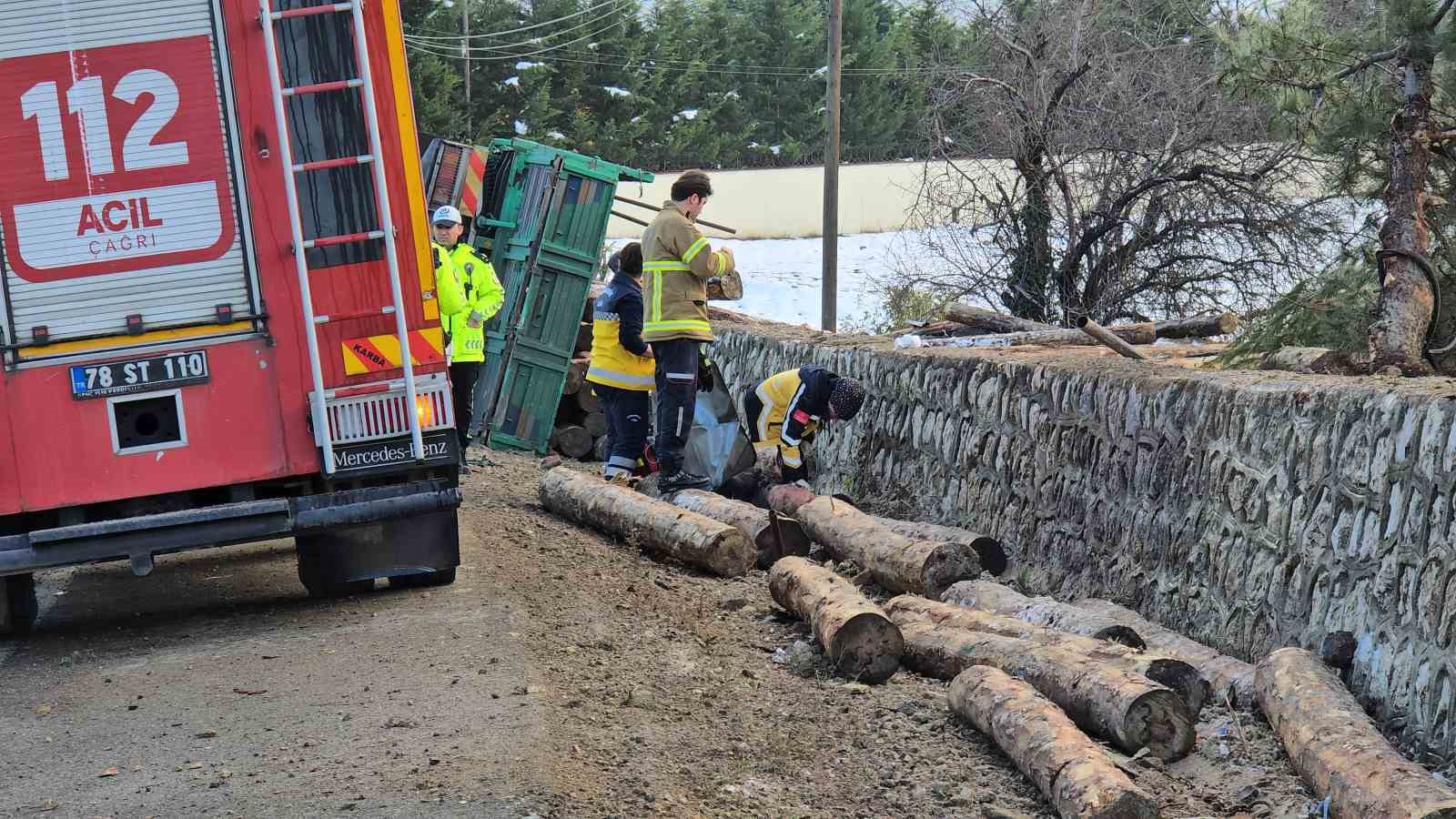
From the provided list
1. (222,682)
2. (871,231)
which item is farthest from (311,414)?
(871,231)

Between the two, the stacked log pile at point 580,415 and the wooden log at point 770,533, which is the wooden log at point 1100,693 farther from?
the stacked log pile at point 580,415

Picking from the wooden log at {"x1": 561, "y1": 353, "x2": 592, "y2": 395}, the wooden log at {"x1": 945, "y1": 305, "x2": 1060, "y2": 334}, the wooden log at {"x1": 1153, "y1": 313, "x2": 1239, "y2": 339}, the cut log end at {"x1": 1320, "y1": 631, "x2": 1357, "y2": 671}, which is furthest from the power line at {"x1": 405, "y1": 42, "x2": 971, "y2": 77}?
the cut log end at {"x1": 1320, "y1": 631, "x2": 1357, "y2": 671}

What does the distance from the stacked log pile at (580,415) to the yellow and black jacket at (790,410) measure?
5.33m

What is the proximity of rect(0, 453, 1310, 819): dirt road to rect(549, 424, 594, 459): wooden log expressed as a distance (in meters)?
7.12

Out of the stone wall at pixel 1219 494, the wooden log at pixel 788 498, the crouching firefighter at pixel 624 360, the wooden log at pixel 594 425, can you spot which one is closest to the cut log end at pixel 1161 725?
the stone wall at pixel 1219 494

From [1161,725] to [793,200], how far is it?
1310 inches

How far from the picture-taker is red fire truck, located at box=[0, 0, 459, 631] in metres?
6.62

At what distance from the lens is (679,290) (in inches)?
384

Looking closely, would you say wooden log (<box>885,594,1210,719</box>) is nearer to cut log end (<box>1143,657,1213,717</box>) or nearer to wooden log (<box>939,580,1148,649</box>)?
cut log end (<box>1143,657,1213,717</box>)

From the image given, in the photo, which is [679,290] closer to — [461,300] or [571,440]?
[461,300]

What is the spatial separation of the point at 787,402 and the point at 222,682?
4392 millimetres

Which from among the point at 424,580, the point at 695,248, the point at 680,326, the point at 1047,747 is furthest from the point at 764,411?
the point at 1047,747

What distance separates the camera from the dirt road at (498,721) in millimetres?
4789

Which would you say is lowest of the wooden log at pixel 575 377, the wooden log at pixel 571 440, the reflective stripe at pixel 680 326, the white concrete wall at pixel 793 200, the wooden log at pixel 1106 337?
the wooden log at pixel 571 440
